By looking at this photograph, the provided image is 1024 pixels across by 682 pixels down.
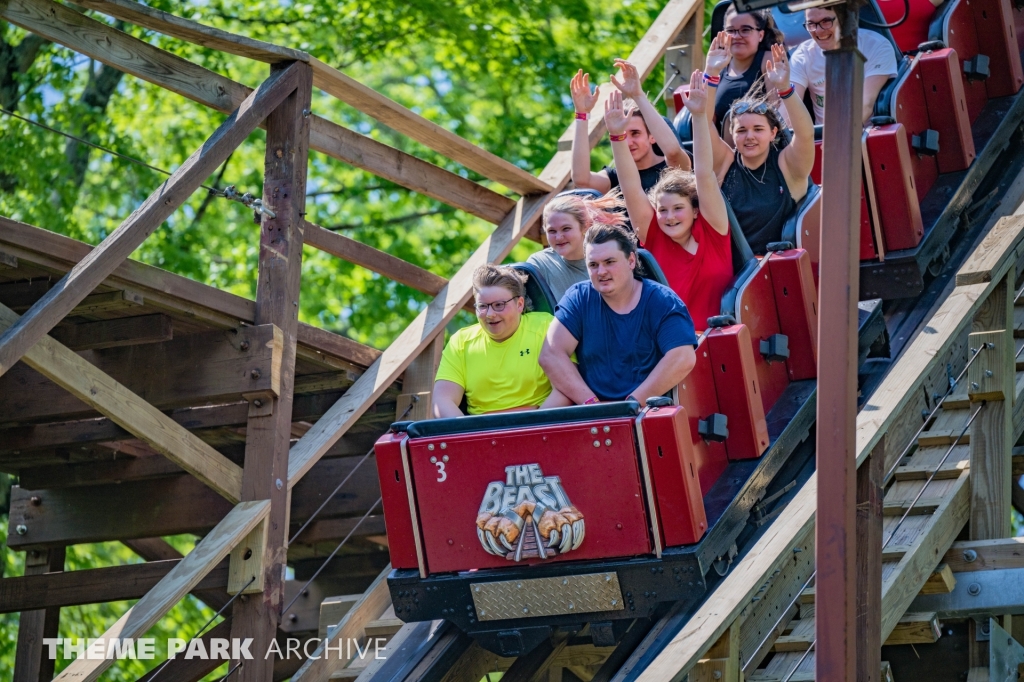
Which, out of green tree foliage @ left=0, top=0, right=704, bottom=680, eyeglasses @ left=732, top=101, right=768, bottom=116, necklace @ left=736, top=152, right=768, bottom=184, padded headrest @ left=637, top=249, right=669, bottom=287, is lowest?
padded headrest @ left=637, top=249, right=669, bottom=287

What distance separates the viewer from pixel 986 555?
5031 mm

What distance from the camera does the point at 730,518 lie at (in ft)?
15.8

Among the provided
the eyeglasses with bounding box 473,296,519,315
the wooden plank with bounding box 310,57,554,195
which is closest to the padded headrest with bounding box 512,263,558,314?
the eyeglasses with bounding box 473,296,519,315

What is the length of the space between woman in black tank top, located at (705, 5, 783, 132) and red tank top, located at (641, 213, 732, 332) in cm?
166

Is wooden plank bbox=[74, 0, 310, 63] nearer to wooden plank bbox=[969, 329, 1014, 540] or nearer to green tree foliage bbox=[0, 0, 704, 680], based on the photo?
wooden plank bbox=[969, 329, 1014, 540]

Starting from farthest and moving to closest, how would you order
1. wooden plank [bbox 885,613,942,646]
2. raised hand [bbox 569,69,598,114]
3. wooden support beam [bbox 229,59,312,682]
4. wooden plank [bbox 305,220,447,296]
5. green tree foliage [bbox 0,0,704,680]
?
1. green tree foliage [bbox 0,0,704,680]
2. raised hand [bbox 569,69,598,114]
3. wooden plank [bbox 305,220,447,296]
4. wooden support beam [bbox 229,59,312,682]
5. wooden plank [bbox 885,613,942,646]

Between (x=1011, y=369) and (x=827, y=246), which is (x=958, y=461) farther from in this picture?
(x=827, y=246)

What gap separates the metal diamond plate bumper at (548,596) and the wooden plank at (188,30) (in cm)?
238

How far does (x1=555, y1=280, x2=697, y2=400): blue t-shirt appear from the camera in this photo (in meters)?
5.02

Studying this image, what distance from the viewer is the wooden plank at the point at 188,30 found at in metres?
5.21

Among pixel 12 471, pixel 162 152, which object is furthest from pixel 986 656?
pixel 162 152

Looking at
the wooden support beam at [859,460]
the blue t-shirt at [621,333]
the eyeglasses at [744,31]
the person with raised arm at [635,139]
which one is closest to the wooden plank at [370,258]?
the person with raised arm at [635,139]

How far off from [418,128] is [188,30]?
4.09 feet

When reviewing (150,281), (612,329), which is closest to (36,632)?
(150,281)
